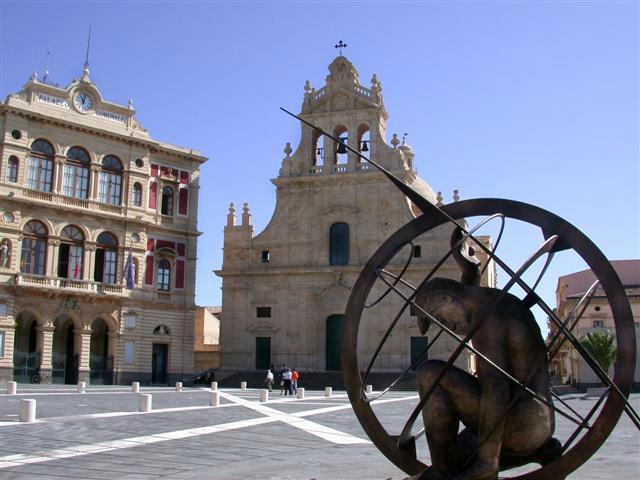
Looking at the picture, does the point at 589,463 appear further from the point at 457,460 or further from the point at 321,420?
the point at 321,420

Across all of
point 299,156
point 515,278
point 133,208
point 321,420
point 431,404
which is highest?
point 299,156

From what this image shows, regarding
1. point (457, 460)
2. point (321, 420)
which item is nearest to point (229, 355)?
point (321, 420)

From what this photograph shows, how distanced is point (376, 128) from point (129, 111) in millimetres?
15593

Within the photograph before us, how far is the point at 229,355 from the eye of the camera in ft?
153

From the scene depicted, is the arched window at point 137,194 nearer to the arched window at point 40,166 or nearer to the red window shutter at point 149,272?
the red window shutter at point 149,272

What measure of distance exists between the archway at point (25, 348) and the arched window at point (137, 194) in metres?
8.93

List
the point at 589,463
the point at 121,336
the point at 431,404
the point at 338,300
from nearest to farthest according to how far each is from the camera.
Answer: the point at 431,404 → the point at 589,463 → the point at 121,336 → the point at 338,300

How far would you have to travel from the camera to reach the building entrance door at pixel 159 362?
43.9 metres

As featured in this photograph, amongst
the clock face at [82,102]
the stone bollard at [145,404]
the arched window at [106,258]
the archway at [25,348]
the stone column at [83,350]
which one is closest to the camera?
the stone bollard at [145,404]

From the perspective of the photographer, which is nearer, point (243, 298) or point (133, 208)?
point (133, 208)

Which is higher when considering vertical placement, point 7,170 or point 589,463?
point 7,170

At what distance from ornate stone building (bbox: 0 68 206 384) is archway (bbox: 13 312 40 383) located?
0.19 feet

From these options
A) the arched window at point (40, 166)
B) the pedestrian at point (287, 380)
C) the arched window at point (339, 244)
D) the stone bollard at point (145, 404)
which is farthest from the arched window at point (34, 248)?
the stone bollard at point (145, 404)

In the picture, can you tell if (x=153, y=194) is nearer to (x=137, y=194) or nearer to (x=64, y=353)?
(x=137, y=194)
